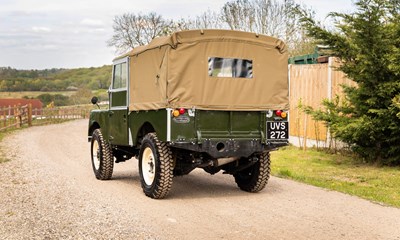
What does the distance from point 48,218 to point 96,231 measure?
1.10m

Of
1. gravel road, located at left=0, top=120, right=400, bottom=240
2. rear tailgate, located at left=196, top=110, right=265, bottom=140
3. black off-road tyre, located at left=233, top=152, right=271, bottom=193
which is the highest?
rear tailgate, located at left=196, top=110, right=265, bottom=140

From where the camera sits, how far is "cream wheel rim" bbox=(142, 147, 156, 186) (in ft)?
31.5

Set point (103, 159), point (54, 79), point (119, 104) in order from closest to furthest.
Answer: point (119, 104)
point (103, 159)
point (54, 79)

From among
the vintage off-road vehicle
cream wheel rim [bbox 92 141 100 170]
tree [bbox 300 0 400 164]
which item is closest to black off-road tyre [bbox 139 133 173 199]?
the vintage off-road vehicle

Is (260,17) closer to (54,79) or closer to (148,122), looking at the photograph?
(148,122)

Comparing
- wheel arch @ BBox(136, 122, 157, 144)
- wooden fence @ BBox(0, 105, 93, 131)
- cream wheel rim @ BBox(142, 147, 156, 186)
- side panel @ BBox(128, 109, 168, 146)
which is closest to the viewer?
side panel @ BBox(128, 109, 168, 146)

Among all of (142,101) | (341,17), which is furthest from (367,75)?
(142,101)

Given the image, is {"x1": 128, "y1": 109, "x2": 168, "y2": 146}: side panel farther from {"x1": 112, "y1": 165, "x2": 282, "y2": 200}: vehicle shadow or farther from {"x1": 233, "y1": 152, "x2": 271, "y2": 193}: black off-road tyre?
{"x1": 233, "y1": 152, "x2": 271, "y2": 193}: black off-road tyre

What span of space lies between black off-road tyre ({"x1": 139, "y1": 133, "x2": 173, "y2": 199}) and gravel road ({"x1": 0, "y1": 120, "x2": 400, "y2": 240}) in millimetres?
202

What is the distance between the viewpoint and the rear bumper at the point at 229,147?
8938 mm

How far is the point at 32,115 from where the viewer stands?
124 ft

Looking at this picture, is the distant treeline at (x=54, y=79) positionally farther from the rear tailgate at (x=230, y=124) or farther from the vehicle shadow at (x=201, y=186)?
the rear tailgate at (x=230, y=124)

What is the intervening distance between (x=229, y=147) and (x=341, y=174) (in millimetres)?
4334

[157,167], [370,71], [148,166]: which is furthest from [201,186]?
[370,71]
